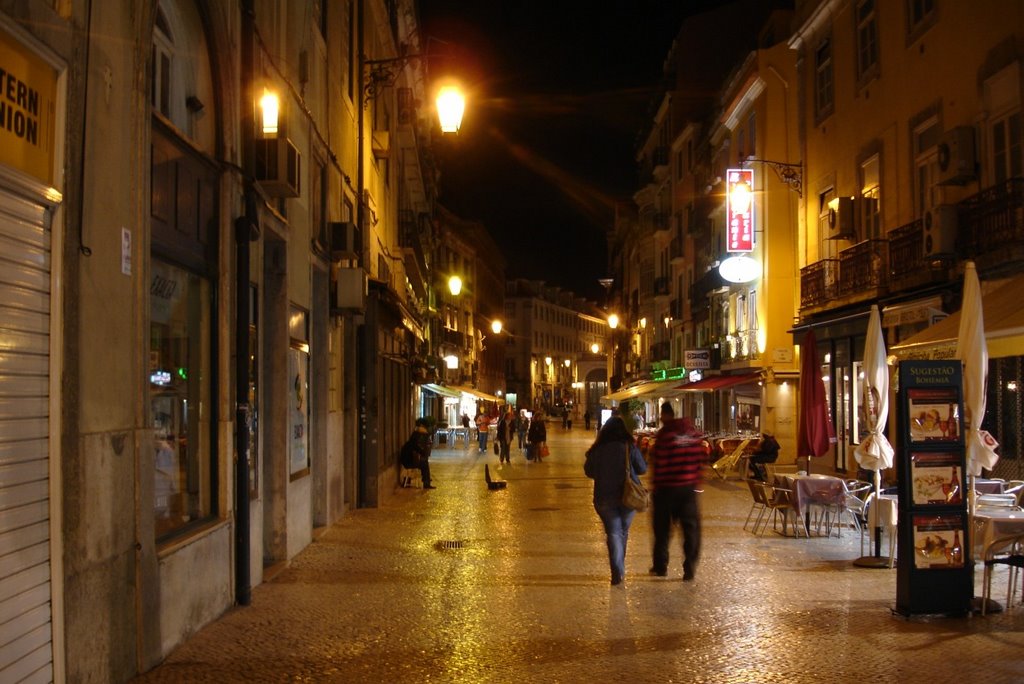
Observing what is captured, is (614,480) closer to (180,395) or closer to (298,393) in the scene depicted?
(180,395)

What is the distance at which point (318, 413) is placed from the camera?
47.0ft

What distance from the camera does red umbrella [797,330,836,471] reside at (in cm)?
1520

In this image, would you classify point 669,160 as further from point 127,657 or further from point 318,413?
point 127,657

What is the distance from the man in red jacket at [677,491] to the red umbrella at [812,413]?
506 centimetres

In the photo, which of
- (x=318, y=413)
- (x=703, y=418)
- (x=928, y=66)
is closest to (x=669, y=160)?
(x=703, y=418)

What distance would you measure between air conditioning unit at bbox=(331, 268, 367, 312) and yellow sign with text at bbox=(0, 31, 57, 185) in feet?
31.5

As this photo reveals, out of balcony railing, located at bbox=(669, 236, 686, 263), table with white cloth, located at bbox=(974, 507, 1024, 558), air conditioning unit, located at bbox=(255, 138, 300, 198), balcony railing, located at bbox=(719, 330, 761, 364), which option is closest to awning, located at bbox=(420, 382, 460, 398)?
balcony railing, located at bbox=(719, 330, 761, 364)

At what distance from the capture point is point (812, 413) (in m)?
15.3

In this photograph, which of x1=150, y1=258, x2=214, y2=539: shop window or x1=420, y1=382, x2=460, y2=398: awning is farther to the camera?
x1=420, y1=382, x2=460, y2=398: awning

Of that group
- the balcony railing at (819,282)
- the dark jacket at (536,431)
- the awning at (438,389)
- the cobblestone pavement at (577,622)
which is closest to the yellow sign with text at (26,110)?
the cobblestone pavement at (577,622)

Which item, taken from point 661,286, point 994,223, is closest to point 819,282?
point 994,223

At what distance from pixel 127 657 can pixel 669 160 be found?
4475cm

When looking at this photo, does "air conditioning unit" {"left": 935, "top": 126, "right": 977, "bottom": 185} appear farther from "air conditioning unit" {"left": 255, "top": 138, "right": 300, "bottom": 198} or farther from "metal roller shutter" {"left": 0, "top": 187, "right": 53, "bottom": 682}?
"metal roller shutter" {"left": 0, "top": 187, "right": 53, "bottom": 682}

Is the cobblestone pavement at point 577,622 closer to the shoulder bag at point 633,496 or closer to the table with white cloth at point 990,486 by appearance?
the shoulder bag at point 633,496
